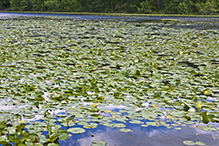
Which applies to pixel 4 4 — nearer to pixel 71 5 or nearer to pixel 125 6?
pixel 71 5

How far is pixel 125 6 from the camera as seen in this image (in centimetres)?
4788

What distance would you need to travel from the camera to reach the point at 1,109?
3066 mm

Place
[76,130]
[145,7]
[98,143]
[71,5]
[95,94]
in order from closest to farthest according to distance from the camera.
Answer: [98,143], [76,130], [95,94], [145,7], [71,5]

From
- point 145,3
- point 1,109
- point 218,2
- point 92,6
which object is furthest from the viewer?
point 92,6

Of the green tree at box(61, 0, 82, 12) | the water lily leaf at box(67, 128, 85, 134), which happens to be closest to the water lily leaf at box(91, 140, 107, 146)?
the water lily leaf at box(67, 128, 85, 134)

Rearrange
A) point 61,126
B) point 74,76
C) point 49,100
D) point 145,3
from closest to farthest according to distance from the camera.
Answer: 1. point 61,126
2. point 49,100
3. point 74,76
4. point 145,3

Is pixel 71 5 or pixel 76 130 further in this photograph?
pixel 71 5

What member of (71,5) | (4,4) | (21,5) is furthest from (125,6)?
(4,4)

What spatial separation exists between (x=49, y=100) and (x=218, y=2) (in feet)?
152

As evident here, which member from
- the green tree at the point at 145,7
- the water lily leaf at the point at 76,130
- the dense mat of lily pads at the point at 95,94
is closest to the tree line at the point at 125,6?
the green tree at the point at 145,7

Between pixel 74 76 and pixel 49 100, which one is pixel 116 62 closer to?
pixel 74 76

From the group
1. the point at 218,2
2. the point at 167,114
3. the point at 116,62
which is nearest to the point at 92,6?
the point at 218,2

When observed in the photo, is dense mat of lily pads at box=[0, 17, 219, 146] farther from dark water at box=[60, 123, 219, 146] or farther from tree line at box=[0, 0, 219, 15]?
tree line at box=[0, 0, 219, 15]

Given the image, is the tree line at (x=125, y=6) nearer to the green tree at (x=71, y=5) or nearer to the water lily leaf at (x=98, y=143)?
the green tree at (x=71, y=5)
